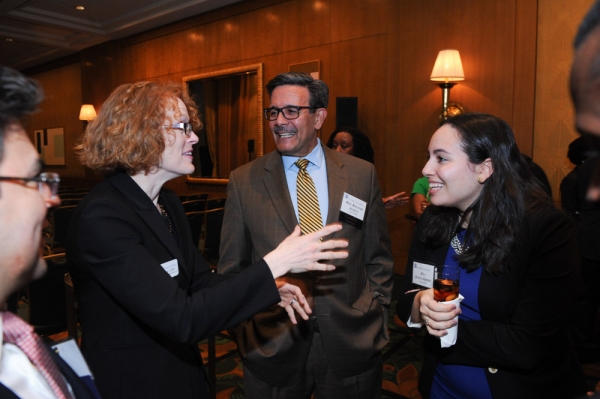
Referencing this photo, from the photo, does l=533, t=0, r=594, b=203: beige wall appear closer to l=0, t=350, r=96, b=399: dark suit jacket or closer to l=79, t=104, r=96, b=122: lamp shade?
l=0, t=350, r=96, b=399: dark suit jacket

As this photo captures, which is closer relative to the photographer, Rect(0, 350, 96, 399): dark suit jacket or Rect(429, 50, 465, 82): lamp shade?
Rect(0, 350, 96, 399): dark suit jacket

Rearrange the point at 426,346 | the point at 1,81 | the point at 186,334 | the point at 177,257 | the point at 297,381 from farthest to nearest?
the point at 297,381, the point at 426,346, the point at 177,257, the point at 186,334, the point at 1,81

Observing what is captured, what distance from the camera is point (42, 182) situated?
32.0 inches

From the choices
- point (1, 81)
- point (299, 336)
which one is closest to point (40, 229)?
point (1, 81)

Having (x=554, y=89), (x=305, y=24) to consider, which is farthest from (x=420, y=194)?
(x=305, y=24)

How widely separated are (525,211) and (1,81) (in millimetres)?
1468

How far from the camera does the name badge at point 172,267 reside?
4.73ft

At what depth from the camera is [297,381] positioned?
75.3 inches

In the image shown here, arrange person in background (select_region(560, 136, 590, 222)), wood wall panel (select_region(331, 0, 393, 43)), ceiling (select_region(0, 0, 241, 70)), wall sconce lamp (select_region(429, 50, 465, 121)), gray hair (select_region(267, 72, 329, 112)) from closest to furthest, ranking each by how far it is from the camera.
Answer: gray hair (select_region(267, 72, 329, 112))
person in background (select_region(560, 136, 590, 222))
wall sconce lamp (select_region(429, 50, 465, 121))
wood wall panel (select_region(331, 0, 393, 43))
ceiling (select_region(0, 0, 241, 70))

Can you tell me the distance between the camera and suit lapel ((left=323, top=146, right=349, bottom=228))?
2012mm

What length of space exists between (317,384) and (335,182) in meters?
0.89

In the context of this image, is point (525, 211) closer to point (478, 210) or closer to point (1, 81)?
point (478, 210)

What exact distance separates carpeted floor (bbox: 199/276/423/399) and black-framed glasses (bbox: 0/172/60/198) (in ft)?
7.88

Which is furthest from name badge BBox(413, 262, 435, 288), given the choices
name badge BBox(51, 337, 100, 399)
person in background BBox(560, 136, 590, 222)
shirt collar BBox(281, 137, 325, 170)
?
person in background BBox(560, 136, 590, 222)
